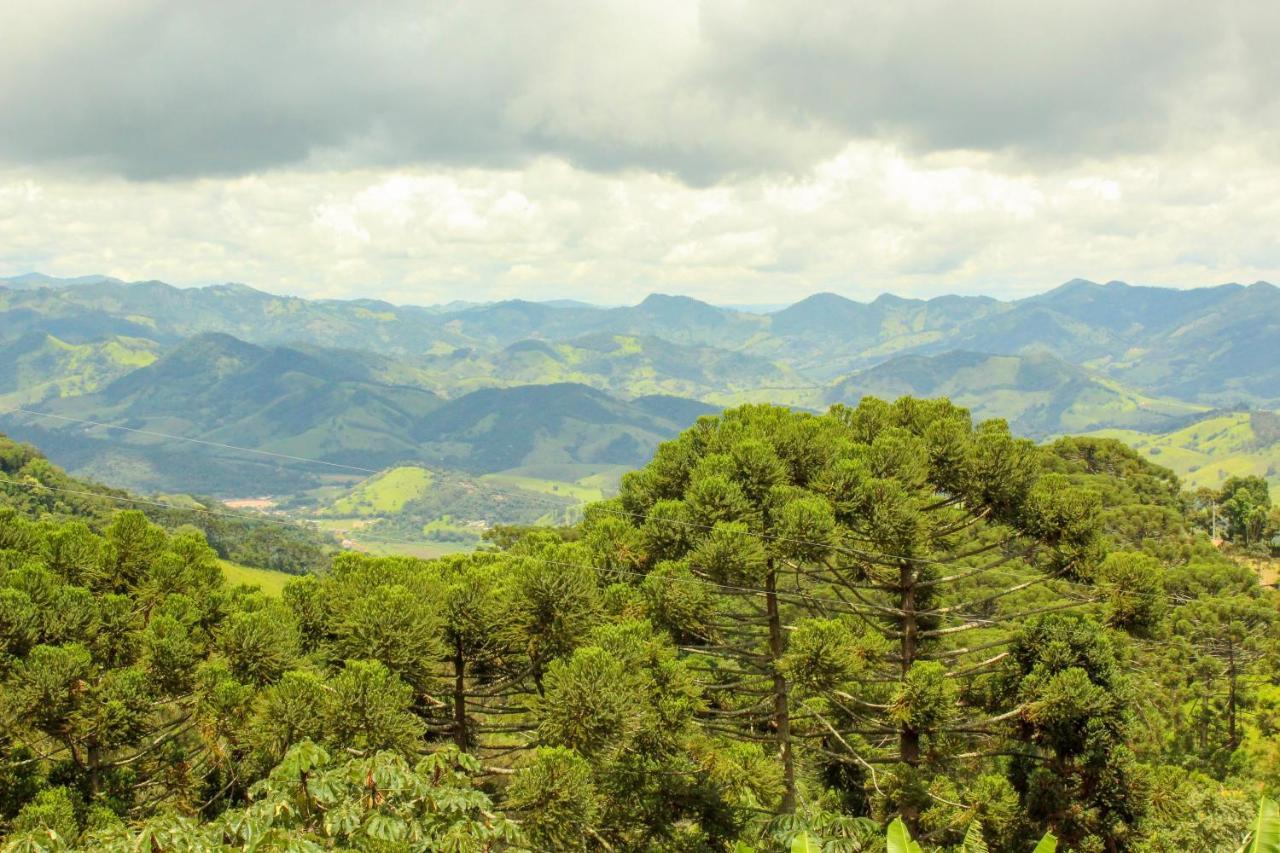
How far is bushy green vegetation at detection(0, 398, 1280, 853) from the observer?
15.1 m

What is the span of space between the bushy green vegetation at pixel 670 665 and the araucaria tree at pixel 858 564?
8 centimetres

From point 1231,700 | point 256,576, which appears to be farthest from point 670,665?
point 256,576

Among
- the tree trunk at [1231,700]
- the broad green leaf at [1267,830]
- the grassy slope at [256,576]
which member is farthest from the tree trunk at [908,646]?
the grassy slope at [256,576]

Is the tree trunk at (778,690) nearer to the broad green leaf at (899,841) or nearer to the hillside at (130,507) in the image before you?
the broad green leaf at (899,841)

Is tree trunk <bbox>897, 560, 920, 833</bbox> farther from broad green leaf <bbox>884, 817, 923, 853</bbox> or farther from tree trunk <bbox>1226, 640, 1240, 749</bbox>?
tree trunk <bbox>1226, 640, 1240, 749</bbox>

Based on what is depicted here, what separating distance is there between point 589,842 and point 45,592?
13098 mm

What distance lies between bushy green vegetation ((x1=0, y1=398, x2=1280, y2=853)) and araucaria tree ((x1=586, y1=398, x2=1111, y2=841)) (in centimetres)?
8

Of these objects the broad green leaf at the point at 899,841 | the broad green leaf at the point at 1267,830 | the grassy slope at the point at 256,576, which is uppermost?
the broad green leaf at the point at 1267,830

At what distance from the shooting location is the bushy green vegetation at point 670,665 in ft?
49.5

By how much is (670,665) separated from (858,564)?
4966 mm

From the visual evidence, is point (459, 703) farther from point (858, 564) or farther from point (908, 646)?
point (908, 646)

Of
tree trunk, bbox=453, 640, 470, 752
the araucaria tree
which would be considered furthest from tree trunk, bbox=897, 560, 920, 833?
tree trunk, bbox=453, 640, 470, 752

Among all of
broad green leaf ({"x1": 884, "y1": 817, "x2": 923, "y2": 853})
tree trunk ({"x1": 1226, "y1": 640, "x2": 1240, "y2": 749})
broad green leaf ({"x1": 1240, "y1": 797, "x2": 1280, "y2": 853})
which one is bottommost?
tree trunk ({"x1": 1226, "y1": 640, "x2": 1240, "y2": 749})

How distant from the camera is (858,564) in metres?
17.8
